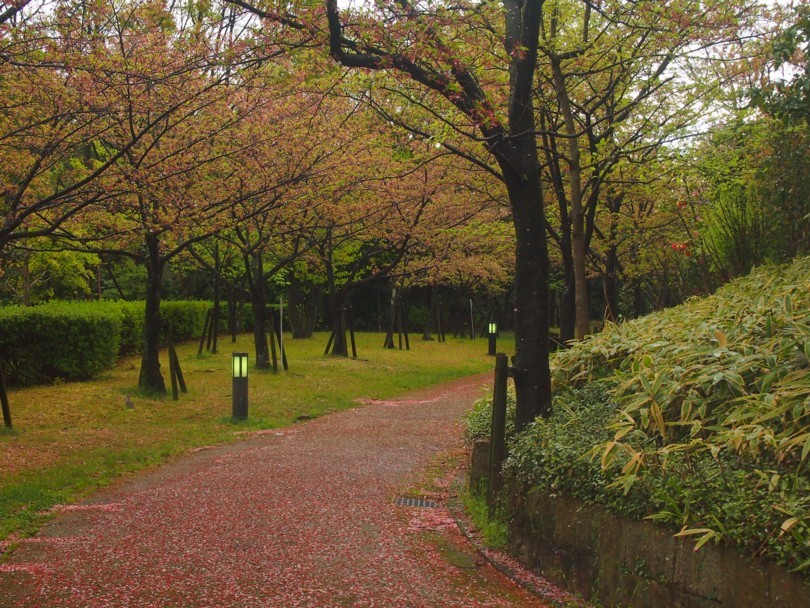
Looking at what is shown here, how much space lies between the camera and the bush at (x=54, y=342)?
14.1 meters

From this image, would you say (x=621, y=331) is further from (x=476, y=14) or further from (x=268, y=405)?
(x=268, y=405)

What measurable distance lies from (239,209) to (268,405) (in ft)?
15.7

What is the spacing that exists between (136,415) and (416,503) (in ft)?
23.2

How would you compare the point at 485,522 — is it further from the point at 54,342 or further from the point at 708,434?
the point at 54,342

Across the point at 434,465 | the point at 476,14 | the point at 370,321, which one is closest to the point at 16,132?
the point at 476,14

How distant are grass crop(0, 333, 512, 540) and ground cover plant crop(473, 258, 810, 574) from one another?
4.76 m

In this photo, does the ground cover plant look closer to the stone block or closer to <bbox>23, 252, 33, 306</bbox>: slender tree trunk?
the stone block

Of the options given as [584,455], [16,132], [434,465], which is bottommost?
[434,465]

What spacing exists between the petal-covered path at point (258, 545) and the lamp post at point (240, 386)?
10.1ft

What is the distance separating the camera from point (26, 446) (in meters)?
9.53

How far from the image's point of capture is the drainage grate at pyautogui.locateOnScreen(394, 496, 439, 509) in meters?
7.14

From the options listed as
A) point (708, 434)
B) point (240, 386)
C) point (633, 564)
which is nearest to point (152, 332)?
point (240, 386)

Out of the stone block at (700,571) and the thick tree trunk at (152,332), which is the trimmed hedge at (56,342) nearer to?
the thick tree trunk at (152,332)

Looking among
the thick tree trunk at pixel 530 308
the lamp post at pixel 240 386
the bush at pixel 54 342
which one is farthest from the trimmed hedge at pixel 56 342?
the thick tree trunk at pixel 530 308
